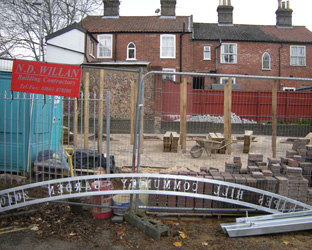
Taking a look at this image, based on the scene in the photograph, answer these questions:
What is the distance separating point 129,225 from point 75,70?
2.42m

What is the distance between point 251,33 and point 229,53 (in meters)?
3.46

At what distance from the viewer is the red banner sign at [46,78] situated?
418 cm

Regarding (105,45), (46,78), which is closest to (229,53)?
(105,45)

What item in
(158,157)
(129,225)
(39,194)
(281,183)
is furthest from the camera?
(158,157)

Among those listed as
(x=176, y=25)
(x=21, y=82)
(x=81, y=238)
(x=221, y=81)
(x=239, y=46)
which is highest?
(x=176, y=25)

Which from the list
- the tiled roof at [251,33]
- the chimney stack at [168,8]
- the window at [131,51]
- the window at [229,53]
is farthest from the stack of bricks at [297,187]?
the chimney stack at [168,8]

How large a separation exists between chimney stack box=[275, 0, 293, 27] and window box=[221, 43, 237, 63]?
6699mm

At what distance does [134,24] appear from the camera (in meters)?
26.2

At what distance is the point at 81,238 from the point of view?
3.64m

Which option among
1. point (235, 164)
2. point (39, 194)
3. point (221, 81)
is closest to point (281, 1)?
point (221, 81)

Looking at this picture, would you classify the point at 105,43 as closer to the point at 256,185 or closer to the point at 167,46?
the point at 167,46

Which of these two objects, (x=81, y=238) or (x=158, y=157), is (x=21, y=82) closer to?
(x=81, y=238)

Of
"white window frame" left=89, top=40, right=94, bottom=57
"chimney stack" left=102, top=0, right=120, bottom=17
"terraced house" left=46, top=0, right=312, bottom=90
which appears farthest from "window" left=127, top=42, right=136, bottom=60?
"chimney stack" left=102, top=0, right=120, bottom=17

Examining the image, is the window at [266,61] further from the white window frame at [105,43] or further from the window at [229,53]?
the white window frame at [105,43]
